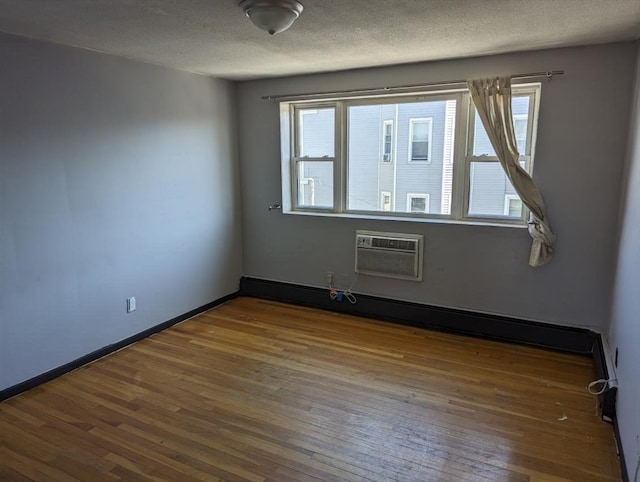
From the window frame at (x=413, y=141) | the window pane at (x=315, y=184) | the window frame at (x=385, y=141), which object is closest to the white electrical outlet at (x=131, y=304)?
the window pane at (x=315, y=184)

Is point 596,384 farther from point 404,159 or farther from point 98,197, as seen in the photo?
point 98,197

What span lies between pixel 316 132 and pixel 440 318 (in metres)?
2.15

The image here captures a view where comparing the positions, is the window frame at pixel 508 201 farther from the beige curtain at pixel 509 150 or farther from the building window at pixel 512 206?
the beige curtain at pixel 509 150

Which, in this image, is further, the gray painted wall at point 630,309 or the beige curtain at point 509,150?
the beige curtain at point 509,150

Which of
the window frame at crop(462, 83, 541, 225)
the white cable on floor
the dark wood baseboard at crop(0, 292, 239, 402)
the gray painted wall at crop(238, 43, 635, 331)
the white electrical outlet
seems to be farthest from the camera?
the white electrical outlet

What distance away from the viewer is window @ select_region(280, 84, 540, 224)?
11.6 ft

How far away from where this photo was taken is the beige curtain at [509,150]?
322 cm

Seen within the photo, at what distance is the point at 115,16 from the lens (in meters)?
2.28

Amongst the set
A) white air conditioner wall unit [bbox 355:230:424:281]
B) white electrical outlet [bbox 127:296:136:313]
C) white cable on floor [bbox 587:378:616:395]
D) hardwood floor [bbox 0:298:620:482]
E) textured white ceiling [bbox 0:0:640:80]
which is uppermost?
textured white ceiling [bbox 0:0:640:80]

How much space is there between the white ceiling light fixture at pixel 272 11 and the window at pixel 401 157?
5.99ft

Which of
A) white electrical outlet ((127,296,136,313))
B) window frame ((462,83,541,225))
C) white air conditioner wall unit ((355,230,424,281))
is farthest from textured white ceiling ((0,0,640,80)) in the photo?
white electrical outlet ((127,296,136,313))

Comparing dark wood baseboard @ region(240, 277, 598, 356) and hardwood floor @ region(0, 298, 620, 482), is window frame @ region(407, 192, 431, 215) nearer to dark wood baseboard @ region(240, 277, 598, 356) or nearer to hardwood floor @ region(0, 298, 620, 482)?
dark wood baseboard @ region(240, 277, 598, 356)

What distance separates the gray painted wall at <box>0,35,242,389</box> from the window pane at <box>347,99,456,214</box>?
1.36 meters

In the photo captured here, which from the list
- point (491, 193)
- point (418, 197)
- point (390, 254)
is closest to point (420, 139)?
point (418, 197)
